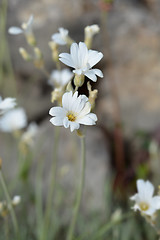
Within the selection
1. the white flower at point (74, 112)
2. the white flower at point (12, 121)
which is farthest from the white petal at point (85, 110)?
the white flower at point (12, 121)

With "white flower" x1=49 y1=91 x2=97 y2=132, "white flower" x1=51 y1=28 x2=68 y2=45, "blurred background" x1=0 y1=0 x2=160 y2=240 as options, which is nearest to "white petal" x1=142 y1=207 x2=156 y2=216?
"white flower" x1=49 y1=91 x2=97 y2=132

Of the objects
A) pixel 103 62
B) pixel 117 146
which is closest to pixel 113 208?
pixel 117 146

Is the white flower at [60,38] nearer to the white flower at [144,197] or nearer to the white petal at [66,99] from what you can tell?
the white petal at [66,99]

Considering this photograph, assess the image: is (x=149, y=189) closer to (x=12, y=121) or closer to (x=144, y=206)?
(x=144, y=206)

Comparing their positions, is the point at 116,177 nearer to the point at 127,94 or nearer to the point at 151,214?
the point at 127,94

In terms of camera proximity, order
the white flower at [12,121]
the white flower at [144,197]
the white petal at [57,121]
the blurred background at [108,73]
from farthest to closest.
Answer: the blurred background at [108,73] → the white flower at [12,121] → the white flower at [144,197] → the white petal at [57,121]

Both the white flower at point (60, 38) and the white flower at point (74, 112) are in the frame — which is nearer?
the white flower at point (74, 112)

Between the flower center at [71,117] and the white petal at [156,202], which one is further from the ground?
the flower center at [71,117]

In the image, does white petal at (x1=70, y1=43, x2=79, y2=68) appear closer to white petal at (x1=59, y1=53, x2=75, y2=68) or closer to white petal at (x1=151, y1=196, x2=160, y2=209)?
white petal at (x1=59, y1=53, x2=75, y2=68)

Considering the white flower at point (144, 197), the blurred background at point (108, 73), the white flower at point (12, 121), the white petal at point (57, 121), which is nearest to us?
the white petal at point (57, 121)
